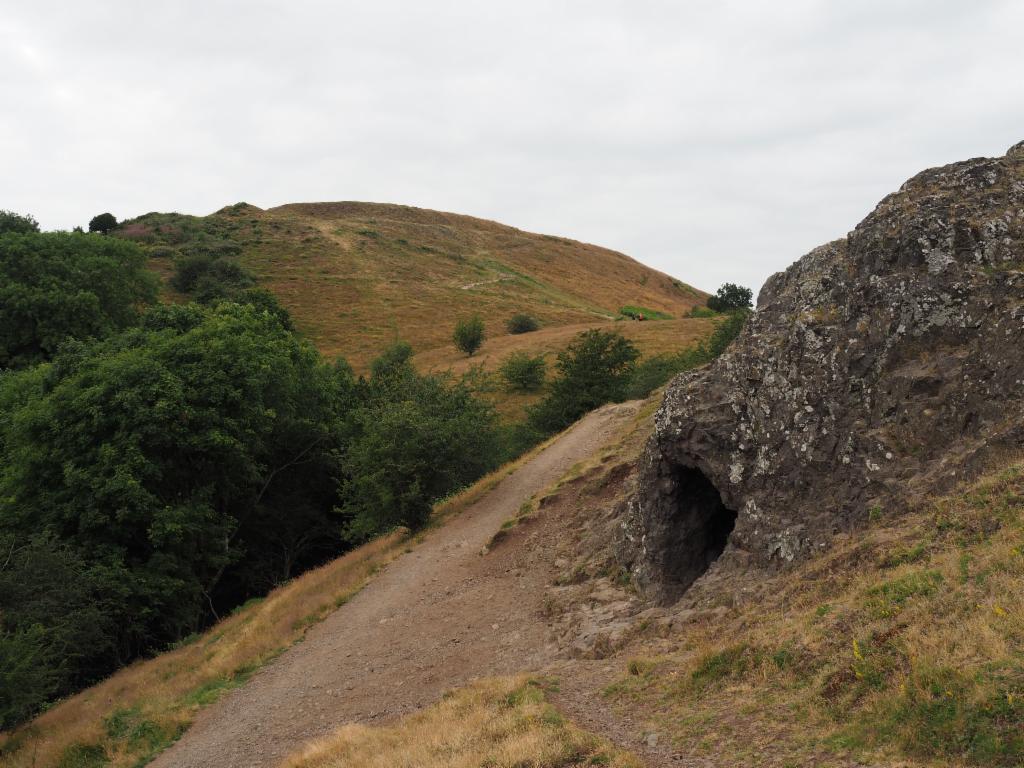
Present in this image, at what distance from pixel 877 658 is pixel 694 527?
6545mm

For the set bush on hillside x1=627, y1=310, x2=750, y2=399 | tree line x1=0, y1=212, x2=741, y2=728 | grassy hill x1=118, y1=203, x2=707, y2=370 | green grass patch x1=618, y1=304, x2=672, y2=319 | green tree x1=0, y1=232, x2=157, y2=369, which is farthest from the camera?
green grass patch x1=618, y1=304, x2=672, y2=319

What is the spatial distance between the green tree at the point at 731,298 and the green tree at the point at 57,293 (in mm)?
53830

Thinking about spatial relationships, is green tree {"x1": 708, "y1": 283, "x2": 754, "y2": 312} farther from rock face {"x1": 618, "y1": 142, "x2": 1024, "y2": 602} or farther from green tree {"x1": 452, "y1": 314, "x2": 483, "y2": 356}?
rock face {"x1": 618, "y1": 142, "x2": 1024, "y2": 602}

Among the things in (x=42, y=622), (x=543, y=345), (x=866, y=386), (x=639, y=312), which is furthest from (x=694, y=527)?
(x=639, y=312)

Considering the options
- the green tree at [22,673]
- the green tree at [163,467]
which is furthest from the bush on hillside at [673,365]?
the green tree at [22,673]

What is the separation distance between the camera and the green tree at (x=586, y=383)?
36375 millimetres

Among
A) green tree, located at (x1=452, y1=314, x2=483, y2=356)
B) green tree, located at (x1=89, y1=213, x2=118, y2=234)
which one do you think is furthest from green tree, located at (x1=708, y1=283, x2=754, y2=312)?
green tree, located at (x1=89, y1=213, x2=118, y2=234)

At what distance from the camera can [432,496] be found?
23375 millimetres

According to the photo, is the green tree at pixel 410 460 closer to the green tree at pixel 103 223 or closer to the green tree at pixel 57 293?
the green tree at pixel 57 293

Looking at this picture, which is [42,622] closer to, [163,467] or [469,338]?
[163,467]

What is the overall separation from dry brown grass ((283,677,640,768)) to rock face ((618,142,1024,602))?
393cm

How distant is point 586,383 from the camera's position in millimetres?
36688

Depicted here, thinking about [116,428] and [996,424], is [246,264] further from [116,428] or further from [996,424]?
[996,424]

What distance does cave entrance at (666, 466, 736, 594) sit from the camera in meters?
13.6
